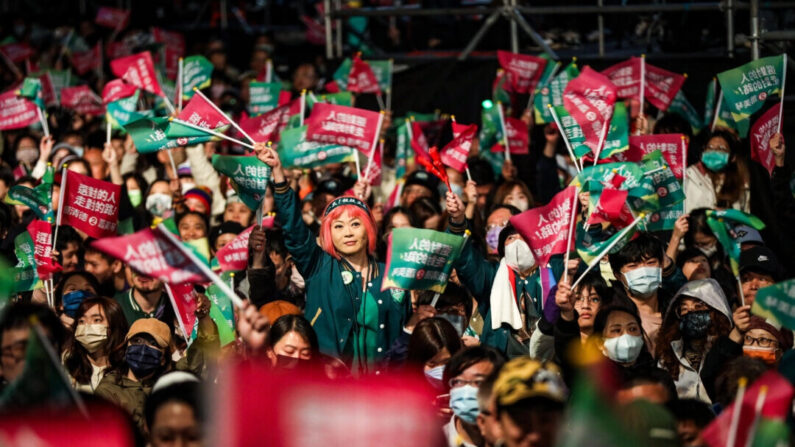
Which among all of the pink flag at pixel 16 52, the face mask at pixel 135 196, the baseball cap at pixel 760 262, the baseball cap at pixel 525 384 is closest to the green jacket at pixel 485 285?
the baseball cap at pixel 760 262

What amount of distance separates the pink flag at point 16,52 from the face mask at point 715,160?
28.0ft

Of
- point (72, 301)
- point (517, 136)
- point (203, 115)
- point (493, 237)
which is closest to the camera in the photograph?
point (72, 301)

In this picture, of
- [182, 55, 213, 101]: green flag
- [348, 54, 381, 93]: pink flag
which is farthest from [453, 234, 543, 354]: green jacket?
[182, 55, 213, 101]: green flag

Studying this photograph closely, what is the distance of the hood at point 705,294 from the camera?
257 inches

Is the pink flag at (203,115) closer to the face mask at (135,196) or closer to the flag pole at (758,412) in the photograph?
the face mask at (135,196)

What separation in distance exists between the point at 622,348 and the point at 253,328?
2.12 metres

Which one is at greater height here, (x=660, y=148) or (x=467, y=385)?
(x=660, y=148)

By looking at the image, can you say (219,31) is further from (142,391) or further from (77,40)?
(142,391)

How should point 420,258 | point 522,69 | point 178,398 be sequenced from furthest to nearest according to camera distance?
point 522,69 < point 420,258 < point 178,398

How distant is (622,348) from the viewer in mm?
5824

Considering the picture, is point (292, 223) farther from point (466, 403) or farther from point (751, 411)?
point (751, 411)

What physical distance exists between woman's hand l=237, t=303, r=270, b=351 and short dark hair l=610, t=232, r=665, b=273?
3083 millimetres

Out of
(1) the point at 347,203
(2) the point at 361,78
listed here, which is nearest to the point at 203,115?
(1) the point at 347,203

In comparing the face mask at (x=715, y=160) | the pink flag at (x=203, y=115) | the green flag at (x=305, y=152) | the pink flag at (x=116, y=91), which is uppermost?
the pink flag at (x=116, y=91)
